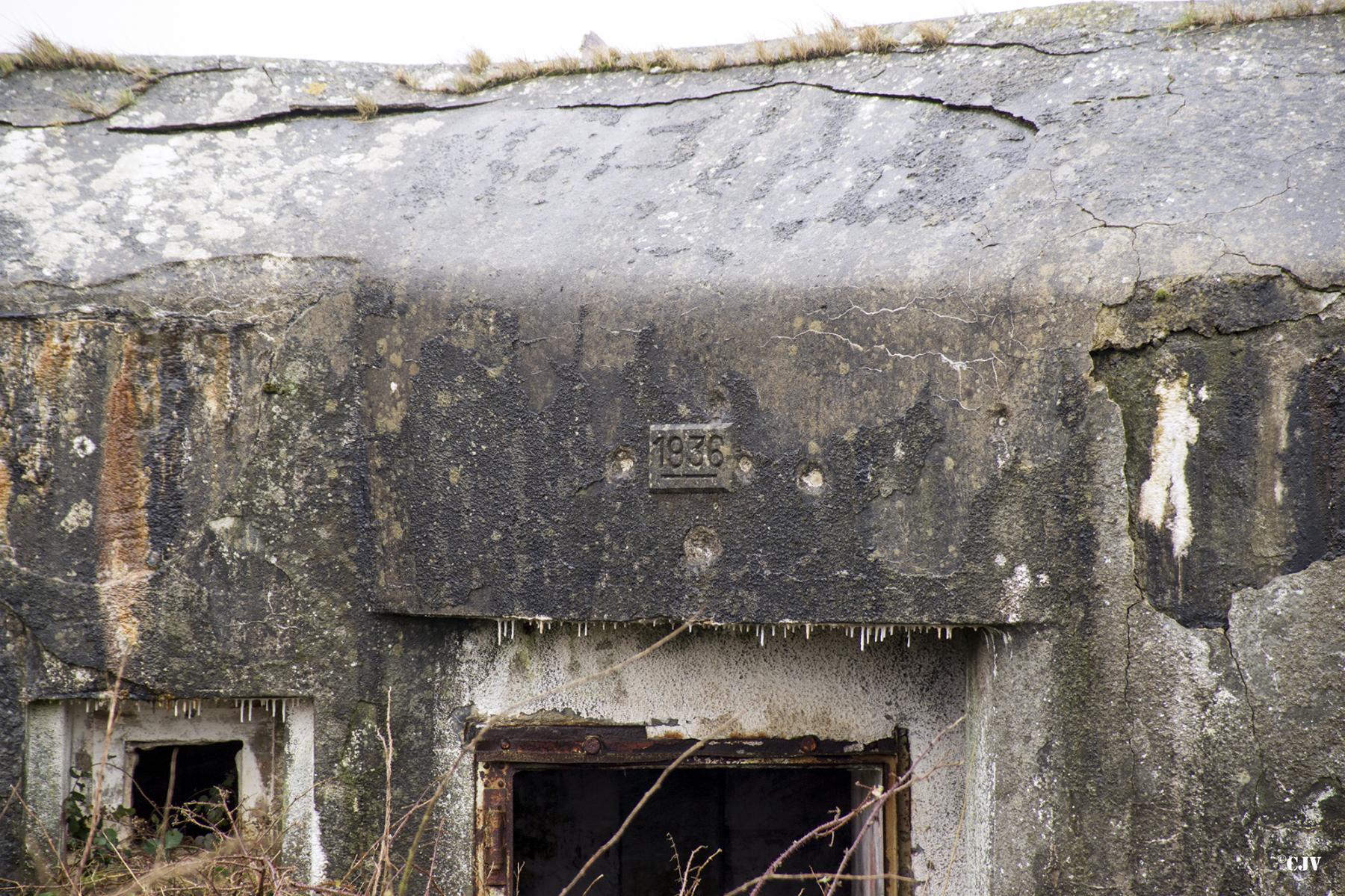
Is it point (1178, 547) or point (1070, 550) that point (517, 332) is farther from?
point (1178, 547)

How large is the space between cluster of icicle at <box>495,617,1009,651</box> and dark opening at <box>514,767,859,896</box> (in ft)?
9.22

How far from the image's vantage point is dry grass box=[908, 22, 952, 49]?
2801 millimetres

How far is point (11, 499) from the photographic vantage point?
93.6 inches

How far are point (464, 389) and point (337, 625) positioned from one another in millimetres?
683

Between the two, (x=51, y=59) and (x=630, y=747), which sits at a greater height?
(x=51, y=59)

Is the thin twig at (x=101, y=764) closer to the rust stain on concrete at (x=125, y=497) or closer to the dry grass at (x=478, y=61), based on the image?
the rust stain on concrete at (x=125, y=497)

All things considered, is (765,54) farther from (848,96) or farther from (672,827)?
(672,827)

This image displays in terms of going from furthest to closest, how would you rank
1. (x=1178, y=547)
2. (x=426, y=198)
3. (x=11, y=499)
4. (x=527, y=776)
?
(x=527, y=776) < (x=426, y=198) < (x=11, y=499) < (x=1178, y=547)

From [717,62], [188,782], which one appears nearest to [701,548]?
[717,62]

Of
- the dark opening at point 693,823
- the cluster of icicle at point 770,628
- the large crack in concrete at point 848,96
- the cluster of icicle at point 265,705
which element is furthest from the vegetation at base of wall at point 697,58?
the dark opening at point 693,823

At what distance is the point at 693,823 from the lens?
5.55 metres

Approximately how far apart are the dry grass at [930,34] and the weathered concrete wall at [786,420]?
0.07 m

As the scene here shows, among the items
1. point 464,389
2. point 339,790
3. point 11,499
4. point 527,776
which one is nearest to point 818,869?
point 527,776

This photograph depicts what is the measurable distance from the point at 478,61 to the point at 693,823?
416 centimetres
